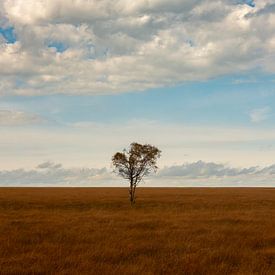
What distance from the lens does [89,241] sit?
62.4 feet

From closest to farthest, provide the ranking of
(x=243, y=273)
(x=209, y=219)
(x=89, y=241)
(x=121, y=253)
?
1. (x=243, y=273)
2. (x=121, y=253)
3. (x=89, y=241)
4. (x=209, y=219)

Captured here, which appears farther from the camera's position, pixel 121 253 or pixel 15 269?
pixel 121 253

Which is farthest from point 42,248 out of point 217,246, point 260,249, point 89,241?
point 260,249

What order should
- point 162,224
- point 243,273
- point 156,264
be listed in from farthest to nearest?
point 162,224 → point 156,264 → point 243,273

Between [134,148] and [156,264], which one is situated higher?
[134,148]

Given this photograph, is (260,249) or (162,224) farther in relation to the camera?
(162,224)

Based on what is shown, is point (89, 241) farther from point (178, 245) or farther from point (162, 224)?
point (162, 224)

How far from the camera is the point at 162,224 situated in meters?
26.1

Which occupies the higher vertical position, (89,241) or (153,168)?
(153,168)

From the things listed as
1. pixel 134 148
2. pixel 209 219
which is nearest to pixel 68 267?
pixel 209 219

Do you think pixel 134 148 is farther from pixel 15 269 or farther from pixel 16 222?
pixel 15 269

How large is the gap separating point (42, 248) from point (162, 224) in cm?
1073

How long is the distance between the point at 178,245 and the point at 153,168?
126ft

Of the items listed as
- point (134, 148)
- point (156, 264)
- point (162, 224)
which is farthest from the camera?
point (134, 148)
